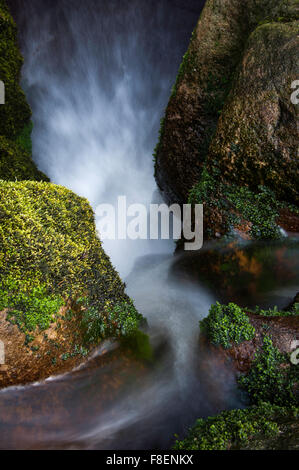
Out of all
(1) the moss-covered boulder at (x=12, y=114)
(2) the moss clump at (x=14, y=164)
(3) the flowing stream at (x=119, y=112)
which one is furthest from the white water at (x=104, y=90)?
(2) the moss clump at (x=14, y=164)

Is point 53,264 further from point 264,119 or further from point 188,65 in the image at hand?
point 188,65

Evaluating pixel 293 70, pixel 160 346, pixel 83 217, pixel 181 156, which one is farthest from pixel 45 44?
pixel 160 346

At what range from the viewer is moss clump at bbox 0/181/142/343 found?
10.0 feet

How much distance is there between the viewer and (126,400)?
3.34m

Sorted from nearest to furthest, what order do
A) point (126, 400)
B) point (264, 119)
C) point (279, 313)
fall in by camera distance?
point (126, 400), point (279, 313), point (264, 119)

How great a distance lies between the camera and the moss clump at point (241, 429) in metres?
2.62

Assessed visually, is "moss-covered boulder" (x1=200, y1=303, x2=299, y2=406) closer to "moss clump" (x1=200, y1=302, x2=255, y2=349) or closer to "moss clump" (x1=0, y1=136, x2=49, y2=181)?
"moss clump" (x1=200, y1=302, x2=255, y2=349)

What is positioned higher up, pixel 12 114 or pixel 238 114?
pixel 12 114

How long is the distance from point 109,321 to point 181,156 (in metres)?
3.35

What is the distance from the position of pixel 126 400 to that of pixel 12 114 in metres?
5.29

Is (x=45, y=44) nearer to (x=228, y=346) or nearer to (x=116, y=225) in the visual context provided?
(x=116, y=225)

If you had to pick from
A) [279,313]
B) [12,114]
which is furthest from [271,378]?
[12,114]

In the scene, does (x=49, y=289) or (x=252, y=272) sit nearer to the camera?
(x=49, y=289)

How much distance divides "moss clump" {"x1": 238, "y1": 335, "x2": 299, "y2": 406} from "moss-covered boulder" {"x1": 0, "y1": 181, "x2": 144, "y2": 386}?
1345mm
